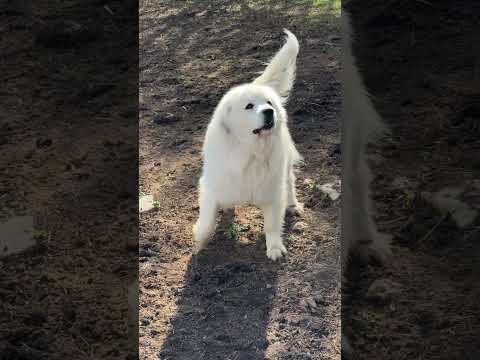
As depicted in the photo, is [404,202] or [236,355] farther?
[404,202]

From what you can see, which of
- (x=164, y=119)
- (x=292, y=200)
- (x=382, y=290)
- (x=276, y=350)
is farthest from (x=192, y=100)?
(x=276, y=350)

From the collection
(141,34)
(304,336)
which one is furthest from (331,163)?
(141,34)

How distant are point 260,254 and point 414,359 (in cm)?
88

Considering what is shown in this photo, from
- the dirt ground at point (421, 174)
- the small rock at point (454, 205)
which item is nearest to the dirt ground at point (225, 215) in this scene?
the dirt ground at point (421, 174)

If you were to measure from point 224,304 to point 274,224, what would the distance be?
523mm

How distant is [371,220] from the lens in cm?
295

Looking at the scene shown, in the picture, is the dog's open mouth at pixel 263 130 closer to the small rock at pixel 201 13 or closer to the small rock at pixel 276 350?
the small rock at pixel 276 350

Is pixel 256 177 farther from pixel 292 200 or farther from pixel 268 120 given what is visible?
pixel 292 200

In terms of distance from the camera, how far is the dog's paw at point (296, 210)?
3219 mm

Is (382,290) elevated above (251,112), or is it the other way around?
(251,112)

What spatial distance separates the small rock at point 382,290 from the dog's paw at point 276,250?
0.47m

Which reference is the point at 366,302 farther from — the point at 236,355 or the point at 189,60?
the point at 189,60

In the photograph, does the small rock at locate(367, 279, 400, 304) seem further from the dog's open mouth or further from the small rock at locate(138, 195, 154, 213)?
the small rock at locate(138, 195, 154, 213)

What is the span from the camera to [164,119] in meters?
3.88
